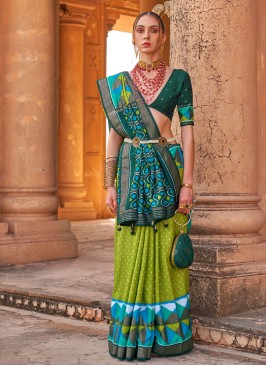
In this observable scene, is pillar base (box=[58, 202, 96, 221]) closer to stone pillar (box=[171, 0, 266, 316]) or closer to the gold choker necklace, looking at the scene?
stone pillar (box=[171, 0, 266, 316])

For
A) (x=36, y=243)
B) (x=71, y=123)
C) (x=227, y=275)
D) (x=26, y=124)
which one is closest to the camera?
(x=227, y=275)

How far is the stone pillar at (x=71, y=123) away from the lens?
53.0ft

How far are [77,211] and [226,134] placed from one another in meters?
11.1

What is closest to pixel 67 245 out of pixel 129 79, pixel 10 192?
pixel 10 192

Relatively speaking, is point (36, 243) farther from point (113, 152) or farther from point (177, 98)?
point (177, 98)

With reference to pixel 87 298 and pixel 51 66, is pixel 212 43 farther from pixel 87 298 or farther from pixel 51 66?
pixel 51 66

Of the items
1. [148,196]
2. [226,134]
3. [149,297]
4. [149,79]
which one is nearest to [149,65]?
[149,79]

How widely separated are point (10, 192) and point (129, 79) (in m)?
4.36

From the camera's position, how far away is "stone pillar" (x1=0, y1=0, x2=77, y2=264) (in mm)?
8445

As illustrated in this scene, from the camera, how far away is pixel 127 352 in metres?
4.34

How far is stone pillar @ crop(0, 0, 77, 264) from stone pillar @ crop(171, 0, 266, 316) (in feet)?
11.7

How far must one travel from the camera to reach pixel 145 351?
432cm

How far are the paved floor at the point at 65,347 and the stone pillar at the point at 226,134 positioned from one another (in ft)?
2.48

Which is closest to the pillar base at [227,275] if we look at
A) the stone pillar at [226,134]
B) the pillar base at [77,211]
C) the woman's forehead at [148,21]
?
the stone pillar at [226,134]
